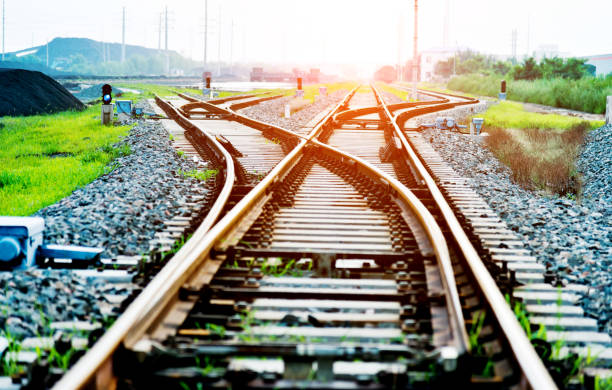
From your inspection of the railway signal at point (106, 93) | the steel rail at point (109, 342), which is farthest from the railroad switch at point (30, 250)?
the railway signal at point (106, 93)

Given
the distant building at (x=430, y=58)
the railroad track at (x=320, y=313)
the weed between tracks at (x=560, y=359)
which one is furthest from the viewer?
the distant building at (x=430, y=58)

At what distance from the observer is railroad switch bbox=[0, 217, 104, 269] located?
480 cm

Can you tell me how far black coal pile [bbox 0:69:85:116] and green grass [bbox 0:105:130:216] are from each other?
195 inches

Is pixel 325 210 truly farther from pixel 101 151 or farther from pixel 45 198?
pixel 101 151

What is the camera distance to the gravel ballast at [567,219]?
5012 mm

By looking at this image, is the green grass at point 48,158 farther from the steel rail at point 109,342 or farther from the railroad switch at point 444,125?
the railroad switch at point 444,125

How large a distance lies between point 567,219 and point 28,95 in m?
26.5

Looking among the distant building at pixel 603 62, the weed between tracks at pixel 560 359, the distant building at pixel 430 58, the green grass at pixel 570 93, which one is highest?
the distant building at pixel 430 58

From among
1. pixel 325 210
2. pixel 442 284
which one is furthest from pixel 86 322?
pixel 325 210

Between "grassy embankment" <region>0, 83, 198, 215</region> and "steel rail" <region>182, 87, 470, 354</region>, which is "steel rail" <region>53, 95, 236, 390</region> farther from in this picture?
"grassy embankment" <region>0, 83, 198, 215</region>

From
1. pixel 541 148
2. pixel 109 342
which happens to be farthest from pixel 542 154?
pixel 109 342

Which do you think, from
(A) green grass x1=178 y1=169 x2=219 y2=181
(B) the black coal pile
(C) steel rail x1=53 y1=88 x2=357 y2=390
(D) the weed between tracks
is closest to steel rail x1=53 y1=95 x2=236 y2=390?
(C) steel rail x1=53 y1=88 x2=357 y2=390

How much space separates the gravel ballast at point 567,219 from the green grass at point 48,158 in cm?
539

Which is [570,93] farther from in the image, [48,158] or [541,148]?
[48,158]
